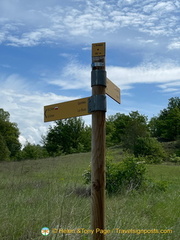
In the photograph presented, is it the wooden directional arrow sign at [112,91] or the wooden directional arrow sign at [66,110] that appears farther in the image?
the wooden directional arrow sign at [112,91]

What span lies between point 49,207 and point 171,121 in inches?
1789

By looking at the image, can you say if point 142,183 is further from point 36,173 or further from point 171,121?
→ point 171,121

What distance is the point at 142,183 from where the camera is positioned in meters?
8.55

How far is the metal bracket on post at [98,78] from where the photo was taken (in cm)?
321

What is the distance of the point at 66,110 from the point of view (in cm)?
331

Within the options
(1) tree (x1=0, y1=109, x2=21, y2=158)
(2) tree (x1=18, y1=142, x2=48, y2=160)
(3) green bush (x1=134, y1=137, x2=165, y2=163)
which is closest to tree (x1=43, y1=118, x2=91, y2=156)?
(2) tree (x1=18, y1=142, x2=48, y2=160)

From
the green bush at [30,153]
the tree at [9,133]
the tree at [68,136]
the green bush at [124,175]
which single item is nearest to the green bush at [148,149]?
the green bush at [30,153]

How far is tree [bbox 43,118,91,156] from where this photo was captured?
140 ft

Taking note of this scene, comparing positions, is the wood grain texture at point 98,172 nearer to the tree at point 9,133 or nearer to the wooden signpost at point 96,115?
the wooden signpost at point 96,115

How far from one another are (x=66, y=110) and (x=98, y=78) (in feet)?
1.54

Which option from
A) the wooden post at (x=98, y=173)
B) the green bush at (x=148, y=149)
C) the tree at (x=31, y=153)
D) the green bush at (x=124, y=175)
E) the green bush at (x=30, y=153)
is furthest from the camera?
the green bush at (x=148, y=149)

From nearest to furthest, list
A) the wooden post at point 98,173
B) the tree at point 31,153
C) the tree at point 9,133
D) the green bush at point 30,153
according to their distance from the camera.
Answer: the wooden post at point 98,173 < the green bush at point 30,153 < the tree at point 31,153 < the tree at point 9,133

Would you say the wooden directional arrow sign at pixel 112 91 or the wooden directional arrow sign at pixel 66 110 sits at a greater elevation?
the wooden directional arrow sign at pixel 112 91

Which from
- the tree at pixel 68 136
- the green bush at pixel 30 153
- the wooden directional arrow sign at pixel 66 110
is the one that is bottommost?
the wooden directional arrow sign at pixel 66 110
